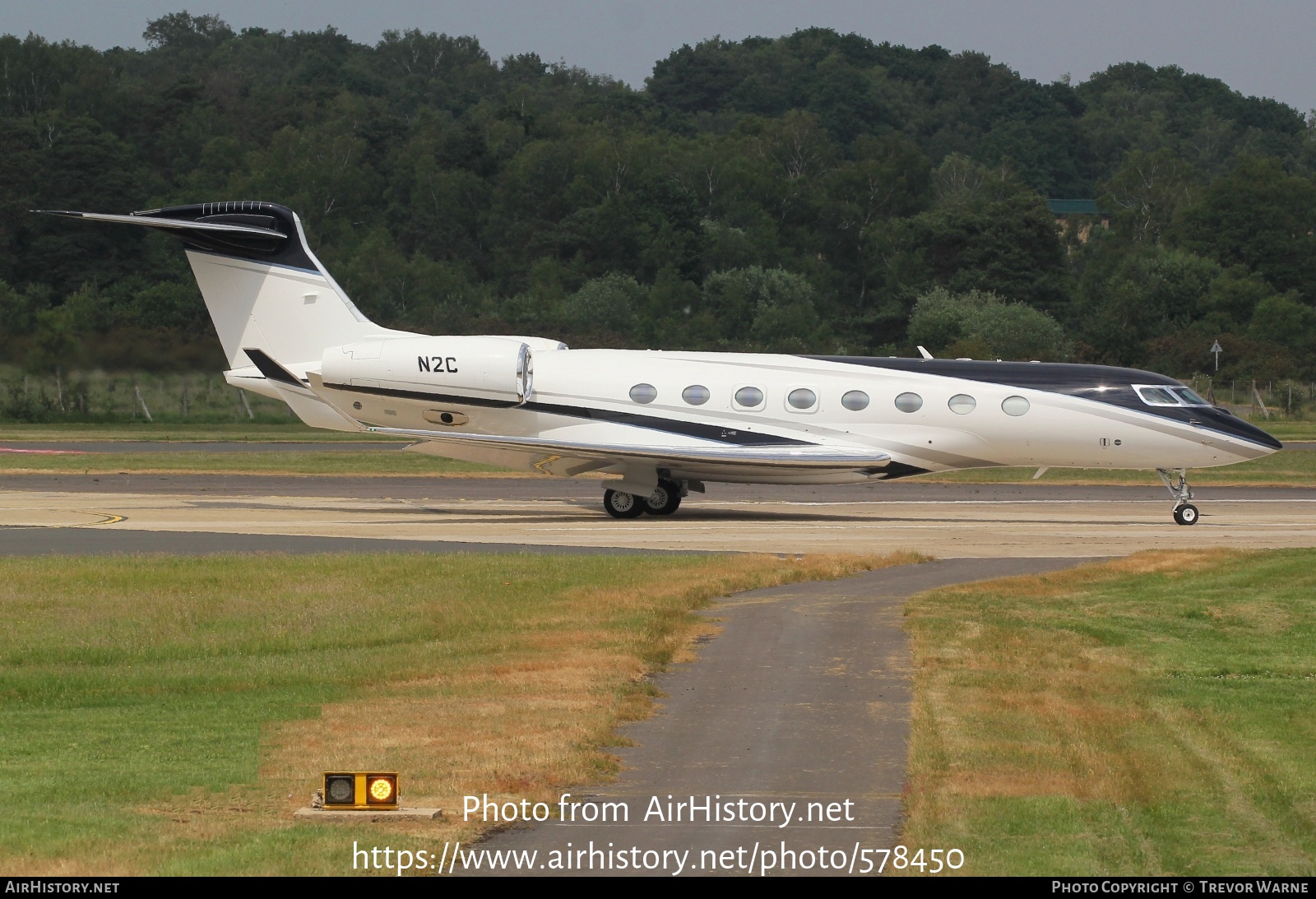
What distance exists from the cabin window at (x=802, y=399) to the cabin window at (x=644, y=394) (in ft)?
8.22

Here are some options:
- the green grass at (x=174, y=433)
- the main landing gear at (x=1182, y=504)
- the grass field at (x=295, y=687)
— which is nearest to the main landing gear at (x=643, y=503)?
the grass field at (x=295, y=687)

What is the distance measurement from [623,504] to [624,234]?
58.3 meters

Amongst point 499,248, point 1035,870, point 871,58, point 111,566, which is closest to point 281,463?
point 111,566

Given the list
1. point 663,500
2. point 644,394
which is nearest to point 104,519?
point 644,394

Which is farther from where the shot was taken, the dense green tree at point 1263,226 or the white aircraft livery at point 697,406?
the dense green tree at point 1263,226

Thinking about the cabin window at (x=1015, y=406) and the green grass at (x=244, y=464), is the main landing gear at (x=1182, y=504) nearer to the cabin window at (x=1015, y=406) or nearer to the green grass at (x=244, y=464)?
the cabin window at (x=1015, y=406)

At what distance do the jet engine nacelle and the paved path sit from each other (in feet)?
40.4

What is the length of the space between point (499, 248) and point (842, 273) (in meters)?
21.4

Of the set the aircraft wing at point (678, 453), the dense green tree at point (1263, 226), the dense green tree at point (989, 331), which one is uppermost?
the dense green tree at point (1263, 226)

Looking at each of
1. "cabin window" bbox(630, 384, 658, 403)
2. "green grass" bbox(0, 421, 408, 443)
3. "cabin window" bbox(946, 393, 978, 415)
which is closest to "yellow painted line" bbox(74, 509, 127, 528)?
"cabin window" bbox(630, 384, 658, 403)

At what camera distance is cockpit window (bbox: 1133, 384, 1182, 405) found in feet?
94.5

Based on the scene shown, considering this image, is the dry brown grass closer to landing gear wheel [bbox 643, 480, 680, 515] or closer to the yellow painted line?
landing gear wheel [bbox 643, 480, 680, 515]

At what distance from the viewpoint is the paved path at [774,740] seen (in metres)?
8.68

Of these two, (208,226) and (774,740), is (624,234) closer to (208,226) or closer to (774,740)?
(208,226)
